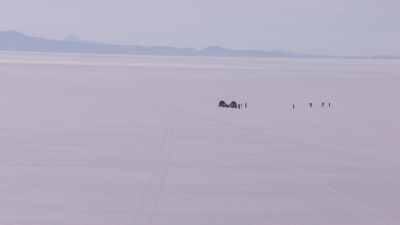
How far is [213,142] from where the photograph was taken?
49.7 feet

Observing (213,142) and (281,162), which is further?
(213,142)

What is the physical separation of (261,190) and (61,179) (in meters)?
2.22

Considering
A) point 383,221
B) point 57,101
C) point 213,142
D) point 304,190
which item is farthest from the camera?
point 57,101

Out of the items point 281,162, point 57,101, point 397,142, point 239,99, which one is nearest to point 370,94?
point 239,99

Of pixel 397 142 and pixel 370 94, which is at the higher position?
pixel 397 142

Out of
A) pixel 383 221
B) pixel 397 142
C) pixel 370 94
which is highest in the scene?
pixel 383 221

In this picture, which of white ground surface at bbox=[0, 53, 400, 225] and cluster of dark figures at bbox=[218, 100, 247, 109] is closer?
white ground surface at bbox=[0, 53, 400, 225]

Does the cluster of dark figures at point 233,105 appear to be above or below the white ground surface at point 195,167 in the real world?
below

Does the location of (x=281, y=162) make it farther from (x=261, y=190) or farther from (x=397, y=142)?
(x=397, y=142)

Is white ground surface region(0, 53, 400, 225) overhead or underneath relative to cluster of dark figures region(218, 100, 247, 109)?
overhead

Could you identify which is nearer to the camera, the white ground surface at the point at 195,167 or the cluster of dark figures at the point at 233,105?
the white ground surface at the point at 195,167

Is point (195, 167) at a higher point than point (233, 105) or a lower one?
higher

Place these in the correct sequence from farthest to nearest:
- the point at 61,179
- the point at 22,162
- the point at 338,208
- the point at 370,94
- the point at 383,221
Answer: the point at 370,94 < the point at 22,162 < the point at 61,179 < the point at 338,208 < the point at 383,221

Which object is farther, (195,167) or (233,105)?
(233,105)
